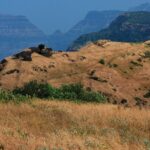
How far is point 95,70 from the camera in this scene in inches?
2019

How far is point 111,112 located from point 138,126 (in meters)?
2.94

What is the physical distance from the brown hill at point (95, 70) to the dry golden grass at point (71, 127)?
22.8 meters

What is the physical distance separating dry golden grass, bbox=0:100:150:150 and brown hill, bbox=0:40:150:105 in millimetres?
22828

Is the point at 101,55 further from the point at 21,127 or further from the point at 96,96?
the point at 21,127

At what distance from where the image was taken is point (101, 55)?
5641 cm

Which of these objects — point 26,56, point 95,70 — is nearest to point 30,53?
point 26,56

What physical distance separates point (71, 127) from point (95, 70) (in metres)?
32.7

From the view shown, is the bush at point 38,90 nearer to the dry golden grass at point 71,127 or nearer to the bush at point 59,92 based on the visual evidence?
the bush at point 59,92

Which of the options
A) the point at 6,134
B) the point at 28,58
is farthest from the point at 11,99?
the point at 28,58

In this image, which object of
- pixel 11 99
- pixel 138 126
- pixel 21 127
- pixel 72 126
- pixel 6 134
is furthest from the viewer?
pixel 11 99

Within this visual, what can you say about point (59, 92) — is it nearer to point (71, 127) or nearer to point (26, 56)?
point (71, 127)

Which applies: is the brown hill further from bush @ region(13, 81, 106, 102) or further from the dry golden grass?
the dry golden grass

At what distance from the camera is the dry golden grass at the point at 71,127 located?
1426cm

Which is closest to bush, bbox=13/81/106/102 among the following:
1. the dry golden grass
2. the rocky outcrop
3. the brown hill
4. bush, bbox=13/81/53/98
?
bush, bbox=13/81/53/98
